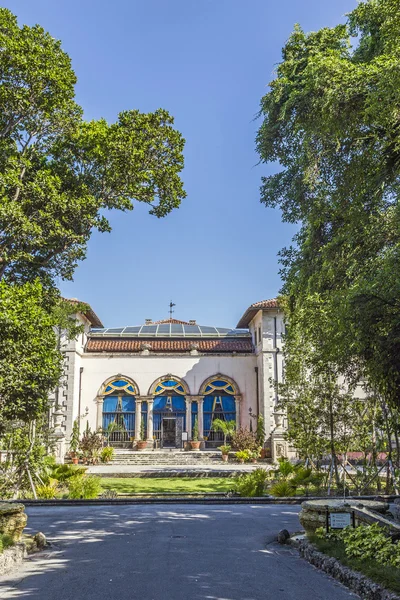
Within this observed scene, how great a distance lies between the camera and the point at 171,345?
3127 centimetres

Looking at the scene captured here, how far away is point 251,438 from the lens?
26094mm

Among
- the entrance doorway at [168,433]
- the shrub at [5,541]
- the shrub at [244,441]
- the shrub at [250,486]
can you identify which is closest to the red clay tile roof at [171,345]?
the entrance doorway at [168,433]

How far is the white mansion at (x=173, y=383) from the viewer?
28.9m

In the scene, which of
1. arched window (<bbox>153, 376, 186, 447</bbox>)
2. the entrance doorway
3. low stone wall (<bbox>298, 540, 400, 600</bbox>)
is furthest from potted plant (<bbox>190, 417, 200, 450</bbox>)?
low stone wall (<bbox>298, 540, 400, 600</bbox>)

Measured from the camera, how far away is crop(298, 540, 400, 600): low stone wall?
528 centimetres

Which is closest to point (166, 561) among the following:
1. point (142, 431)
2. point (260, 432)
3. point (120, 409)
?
point (260, 432)

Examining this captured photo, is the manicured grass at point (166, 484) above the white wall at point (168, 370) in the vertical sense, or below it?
below

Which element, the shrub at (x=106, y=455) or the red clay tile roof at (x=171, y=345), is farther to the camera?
the red clay tile roof at (x=171, y=345)

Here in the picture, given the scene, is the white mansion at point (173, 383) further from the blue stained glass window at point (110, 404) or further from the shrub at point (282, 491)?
the shrub at point (282, 491)

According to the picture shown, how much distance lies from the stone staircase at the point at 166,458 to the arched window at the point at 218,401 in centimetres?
273

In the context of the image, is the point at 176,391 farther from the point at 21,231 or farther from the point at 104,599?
the point at 104,599

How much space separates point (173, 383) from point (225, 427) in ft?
13.4

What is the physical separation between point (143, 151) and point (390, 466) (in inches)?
392

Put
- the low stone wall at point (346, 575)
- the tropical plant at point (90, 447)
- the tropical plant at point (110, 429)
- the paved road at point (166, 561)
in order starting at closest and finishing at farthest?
the low stone wall at point (346, 575)
the paved road at point (166, 561)
the tropical plant at point (90, 447)
the tropical plant at point (110, 429)
